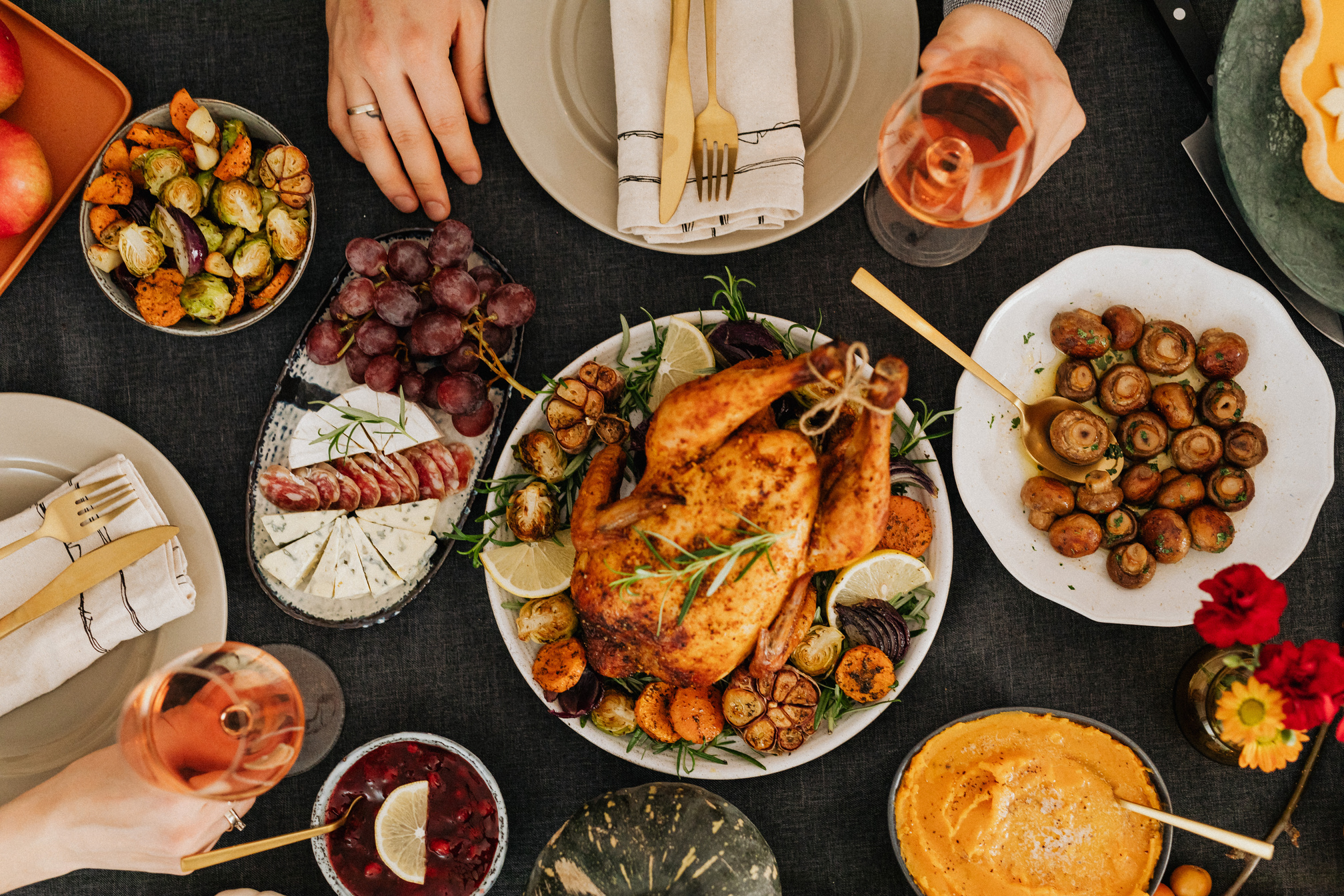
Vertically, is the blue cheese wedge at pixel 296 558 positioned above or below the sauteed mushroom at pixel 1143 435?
below

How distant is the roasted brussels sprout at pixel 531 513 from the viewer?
136 cm

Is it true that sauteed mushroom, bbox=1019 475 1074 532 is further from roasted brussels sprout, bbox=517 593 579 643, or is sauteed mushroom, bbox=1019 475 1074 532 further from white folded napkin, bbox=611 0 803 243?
roasted brussels sprout, bbox=517 593 579 643

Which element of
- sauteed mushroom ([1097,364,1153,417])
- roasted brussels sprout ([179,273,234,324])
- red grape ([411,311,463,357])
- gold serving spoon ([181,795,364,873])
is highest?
roasted brussels sprout ([179,273,234,324])

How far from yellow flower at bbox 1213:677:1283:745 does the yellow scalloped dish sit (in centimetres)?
80

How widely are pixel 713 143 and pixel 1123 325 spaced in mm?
800

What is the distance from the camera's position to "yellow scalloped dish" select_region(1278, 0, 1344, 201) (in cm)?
123

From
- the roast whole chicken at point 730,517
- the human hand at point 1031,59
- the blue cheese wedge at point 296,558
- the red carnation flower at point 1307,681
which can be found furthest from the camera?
the blue cheese wedge at point 296,558

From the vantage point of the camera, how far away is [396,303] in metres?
1.36

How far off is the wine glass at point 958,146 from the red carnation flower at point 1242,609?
25.4 inches

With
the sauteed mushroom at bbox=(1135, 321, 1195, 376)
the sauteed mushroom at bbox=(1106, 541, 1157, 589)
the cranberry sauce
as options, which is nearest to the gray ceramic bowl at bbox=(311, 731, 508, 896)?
the cranberry sauce

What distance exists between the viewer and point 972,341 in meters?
1.50

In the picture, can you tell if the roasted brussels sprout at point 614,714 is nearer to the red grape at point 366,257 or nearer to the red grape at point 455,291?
the red grape at point 455,291

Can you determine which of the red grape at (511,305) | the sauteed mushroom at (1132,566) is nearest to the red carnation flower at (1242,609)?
the sauteed mushroom at (1132,566)

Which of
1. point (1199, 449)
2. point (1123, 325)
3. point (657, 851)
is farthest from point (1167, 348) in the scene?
point (657, 851)
